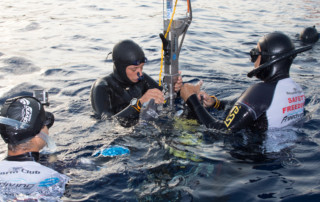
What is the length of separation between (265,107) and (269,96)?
148 mm

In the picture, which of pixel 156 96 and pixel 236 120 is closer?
pixel 236 120

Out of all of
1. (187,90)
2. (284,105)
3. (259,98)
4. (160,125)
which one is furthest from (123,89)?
(284,105)

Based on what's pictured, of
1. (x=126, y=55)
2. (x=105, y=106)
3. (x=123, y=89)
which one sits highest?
(x=126, y=55)

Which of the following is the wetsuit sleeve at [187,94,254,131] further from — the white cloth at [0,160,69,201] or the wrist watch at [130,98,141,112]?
the white cloth at [0,160,69,201]

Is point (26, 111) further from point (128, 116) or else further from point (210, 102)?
point (210, 102)

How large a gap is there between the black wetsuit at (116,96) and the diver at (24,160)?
1642 mm

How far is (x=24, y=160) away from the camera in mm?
3023

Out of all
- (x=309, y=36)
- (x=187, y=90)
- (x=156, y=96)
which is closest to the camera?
(x=156, y=96)

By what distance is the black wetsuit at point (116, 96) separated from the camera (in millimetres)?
4719

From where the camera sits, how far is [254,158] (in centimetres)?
394

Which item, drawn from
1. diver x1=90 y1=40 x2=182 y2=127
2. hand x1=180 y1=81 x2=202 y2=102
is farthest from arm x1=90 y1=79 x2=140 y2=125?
hand x1=180 y1=81 x2=202 y2=102

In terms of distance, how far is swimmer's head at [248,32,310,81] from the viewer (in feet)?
13.1


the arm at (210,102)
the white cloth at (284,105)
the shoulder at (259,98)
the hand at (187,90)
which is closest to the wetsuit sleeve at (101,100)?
the hand at (187,90)

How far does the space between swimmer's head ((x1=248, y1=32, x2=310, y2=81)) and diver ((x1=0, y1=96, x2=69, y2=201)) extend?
2.68 meters
